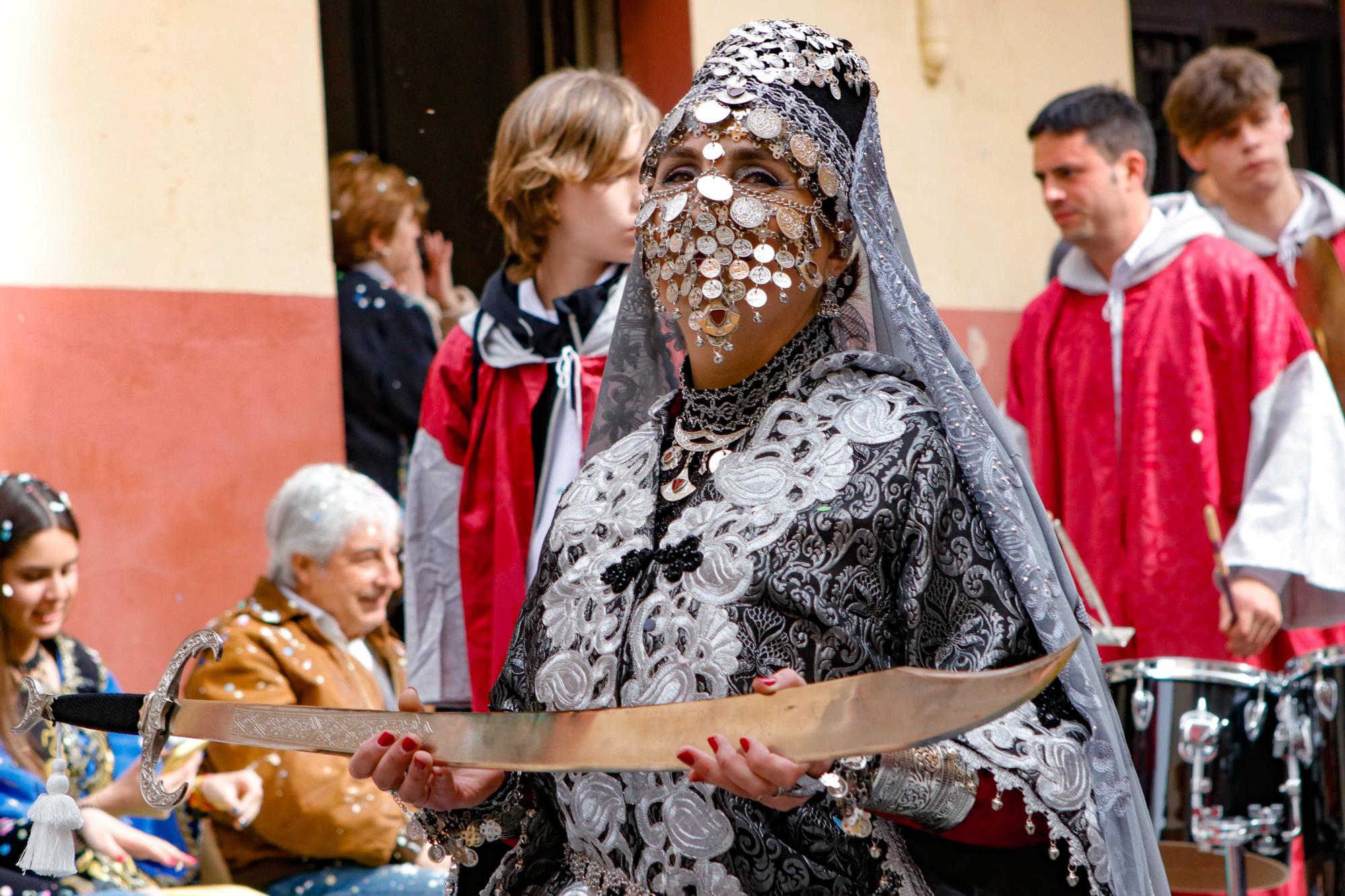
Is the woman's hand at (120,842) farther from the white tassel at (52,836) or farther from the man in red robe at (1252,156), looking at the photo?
the man in red robe at (1252,156)

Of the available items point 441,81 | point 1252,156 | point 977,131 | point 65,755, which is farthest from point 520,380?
point 977,131

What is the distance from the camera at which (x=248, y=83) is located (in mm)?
4848

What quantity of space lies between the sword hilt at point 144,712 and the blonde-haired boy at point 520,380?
1.48 metres

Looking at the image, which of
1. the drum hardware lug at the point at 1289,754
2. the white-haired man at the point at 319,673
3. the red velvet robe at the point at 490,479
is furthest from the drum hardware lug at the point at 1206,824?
the white-haired man at the point at 319,673

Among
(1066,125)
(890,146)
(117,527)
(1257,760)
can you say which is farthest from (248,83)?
(1257,760)

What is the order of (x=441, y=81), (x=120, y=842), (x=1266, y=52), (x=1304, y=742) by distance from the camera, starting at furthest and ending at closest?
(x=1266, y=52) → (x=441, y=81) → (x=1304, y=742) → (x=120, y=842)

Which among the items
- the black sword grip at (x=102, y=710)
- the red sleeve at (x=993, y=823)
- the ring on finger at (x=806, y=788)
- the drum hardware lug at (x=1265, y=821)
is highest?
the black sword grip at (x=102, y=710)

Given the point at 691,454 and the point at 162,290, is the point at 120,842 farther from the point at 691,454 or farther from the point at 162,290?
the point at 691,454

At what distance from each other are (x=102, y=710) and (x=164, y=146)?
9.63ft

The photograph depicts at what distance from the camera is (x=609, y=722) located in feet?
5.86

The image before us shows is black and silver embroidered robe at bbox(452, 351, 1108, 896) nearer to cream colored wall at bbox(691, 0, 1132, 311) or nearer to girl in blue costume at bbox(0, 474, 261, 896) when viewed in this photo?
girl in blue costume at bbox(0, 474, 261, 896)

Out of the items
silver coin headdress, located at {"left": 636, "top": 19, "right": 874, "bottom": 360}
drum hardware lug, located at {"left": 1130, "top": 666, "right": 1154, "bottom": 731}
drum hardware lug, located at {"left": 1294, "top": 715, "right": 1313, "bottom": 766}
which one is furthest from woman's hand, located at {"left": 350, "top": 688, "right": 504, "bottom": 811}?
drum hardware lug, located at {"left": 1294, "top": 715, "right": 1313, "bottom": 766}

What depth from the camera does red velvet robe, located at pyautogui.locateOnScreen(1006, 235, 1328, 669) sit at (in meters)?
4.50

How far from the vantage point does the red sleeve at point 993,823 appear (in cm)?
181
